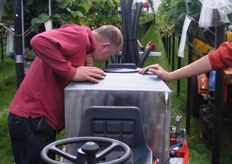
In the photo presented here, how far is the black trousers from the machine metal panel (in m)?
0.33

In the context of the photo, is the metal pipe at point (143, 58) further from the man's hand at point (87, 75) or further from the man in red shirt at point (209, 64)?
the man's hand at point (87, 75)

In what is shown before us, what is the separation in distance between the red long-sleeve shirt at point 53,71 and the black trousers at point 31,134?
36mm

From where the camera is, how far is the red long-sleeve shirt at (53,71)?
1.82 meters

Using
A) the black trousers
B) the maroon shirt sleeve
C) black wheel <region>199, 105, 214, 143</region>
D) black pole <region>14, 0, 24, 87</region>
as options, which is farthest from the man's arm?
black wheel <region>199, 105, 214, 143</region>

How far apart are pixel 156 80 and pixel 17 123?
885mm

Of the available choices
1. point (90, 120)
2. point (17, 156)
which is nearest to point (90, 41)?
point (90, 120)

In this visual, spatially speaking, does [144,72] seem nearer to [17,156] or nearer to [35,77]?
[35,77]

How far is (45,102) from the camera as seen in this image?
2.02 m

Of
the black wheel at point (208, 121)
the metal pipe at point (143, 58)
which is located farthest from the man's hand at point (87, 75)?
the black wheel at point (208, 121)

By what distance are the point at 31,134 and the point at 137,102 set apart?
77 centimetres

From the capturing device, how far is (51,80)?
6.60 ft

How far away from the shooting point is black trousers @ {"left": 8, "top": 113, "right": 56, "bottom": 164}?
2055 millimetres

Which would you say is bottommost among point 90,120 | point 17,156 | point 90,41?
point 17,156

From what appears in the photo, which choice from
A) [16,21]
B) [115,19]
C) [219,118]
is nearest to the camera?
[16,21]
